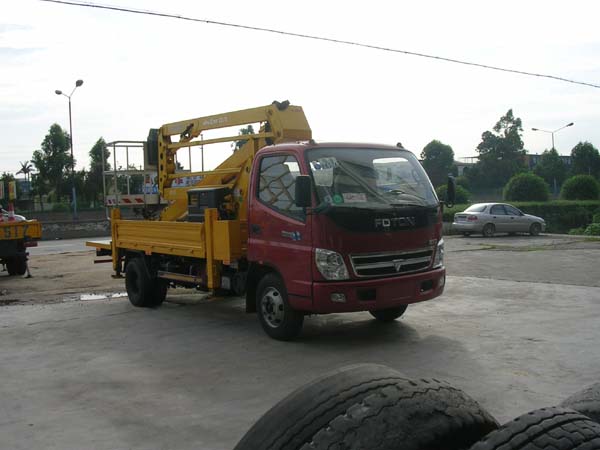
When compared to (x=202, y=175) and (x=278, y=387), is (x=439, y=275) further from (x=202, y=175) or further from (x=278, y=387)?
(x=202, y=175)

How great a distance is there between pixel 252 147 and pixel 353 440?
24.7 ft

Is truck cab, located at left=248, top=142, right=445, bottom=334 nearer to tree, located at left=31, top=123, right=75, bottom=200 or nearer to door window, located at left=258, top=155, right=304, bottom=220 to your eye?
door window, located at left=258, top=155, right=304, bottom=220

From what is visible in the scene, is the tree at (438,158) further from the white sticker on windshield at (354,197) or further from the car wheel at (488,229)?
the white sticker on windshield at (354,197)

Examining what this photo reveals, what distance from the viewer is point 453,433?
1.94 metres

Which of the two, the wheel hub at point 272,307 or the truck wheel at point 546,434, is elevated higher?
the truck wheel at point 546,434

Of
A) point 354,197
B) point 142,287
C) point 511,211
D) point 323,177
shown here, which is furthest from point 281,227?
point 511,211

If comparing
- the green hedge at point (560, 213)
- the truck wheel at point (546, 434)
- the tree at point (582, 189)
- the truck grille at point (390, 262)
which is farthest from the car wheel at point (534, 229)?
the truck wheel at point (546, 434)

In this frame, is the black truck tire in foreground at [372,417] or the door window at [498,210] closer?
the black truck tire in foreground at [372,417]

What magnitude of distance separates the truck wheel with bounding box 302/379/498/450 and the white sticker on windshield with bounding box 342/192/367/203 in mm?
5102

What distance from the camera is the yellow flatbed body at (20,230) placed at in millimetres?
15023

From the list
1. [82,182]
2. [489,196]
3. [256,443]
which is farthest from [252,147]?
[489,196]

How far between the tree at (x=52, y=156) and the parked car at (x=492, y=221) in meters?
39.9

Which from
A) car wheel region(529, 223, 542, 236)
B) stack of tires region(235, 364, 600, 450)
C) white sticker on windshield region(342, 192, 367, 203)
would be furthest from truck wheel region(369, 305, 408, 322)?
car wheel region(529, 223, 542, 236)

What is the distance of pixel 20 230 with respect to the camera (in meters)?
15.2
